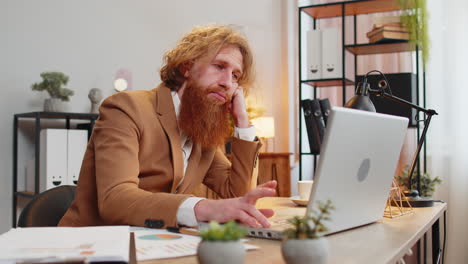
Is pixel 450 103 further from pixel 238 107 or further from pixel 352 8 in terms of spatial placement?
pixel 238 107

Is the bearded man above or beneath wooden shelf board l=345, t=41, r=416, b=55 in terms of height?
beneath

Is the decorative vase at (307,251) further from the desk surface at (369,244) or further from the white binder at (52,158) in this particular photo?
the white binder at (52,158)

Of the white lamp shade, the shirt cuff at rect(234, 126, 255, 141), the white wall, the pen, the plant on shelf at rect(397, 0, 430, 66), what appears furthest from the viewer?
the white lamp shade

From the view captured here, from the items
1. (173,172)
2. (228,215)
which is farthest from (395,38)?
(228,215)

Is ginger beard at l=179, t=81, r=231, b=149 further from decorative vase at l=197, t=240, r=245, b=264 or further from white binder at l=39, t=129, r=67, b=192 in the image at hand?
white binder at l=39, t=129, r=67, b=192

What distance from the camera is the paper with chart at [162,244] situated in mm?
846

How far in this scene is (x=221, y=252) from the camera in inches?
23.9

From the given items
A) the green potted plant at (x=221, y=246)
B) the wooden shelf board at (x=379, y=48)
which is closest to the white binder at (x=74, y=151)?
the wooden shelf board at (x=379, y=48)

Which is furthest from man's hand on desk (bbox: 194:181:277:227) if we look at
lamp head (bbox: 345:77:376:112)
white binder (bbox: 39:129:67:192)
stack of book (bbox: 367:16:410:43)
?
stack of book (bbox: 367:16:410:43)

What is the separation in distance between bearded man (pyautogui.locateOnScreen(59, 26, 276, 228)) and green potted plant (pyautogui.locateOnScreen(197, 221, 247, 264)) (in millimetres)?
469

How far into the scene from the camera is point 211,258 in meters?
0.61

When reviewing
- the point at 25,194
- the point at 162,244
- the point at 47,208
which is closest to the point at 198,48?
the point at 47,208

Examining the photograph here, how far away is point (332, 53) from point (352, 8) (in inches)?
16.2

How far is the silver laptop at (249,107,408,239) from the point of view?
940mm
